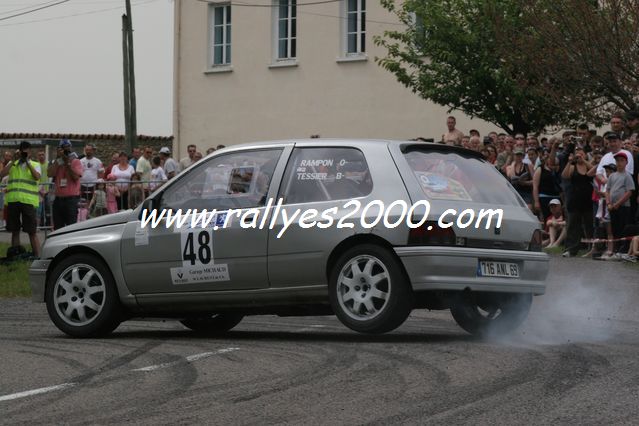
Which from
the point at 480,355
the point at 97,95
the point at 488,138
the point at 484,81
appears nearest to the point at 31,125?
the point at 97,95

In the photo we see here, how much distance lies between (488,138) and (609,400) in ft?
53.3

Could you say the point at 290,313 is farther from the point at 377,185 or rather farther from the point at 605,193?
the point at 605,193

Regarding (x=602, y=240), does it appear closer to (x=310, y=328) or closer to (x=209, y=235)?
(x=310, y=328)

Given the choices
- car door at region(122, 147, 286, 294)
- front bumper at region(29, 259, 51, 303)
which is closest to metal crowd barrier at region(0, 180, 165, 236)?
front bumper at region(29, 259, 51, 303)

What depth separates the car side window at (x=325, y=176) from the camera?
11602mm

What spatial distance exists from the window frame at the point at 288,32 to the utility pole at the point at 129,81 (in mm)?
3833

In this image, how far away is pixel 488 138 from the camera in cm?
2423

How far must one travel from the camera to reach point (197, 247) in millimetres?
11984

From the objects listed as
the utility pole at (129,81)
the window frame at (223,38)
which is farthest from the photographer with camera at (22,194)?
the window frame at (223,38)

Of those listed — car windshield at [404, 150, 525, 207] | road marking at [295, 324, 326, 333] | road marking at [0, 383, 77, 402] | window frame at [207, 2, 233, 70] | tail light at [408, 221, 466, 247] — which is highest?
window frame at [207, 2, 233, 70]

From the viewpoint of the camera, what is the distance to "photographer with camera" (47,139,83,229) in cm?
2169

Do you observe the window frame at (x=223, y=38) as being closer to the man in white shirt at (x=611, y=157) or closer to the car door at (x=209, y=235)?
the man in white shirt at (x=611, y=157)

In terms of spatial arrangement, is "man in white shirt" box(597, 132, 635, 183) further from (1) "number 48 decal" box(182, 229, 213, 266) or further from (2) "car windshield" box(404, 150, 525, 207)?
(1) "number 48 decal" box(182, 229, 213, 266)

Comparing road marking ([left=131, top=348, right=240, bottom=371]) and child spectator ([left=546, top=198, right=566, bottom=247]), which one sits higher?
child spectator ([left=546, top=198, right=566, bottom=247])
